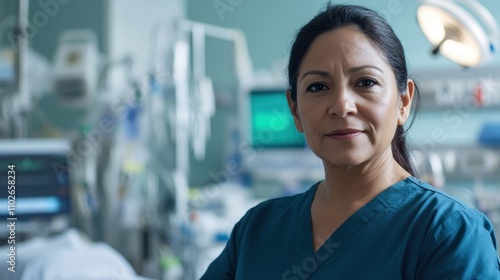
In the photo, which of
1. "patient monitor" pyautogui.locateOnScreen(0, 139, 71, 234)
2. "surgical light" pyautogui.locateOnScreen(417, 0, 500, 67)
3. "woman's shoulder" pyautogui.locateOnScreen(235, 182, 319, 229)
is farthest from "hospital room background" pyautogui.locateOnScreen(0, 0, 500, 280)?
"woman's shoulder" pyautogui.locateOnScreen(235, 182, 319, 229)

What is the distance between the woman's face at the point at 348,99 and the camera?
0.97 m

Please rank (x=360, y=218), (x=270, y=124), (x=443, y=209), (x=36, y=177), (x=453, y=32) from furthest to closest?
(x=270, y=124), (x=36, y=177), (x=453, y=32), (x=360, y=218), (x=443, y=209)

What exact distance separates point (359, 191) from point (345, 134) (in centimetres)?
14

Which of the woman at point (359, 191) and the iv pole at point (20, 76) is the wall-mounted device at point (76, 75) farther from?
the woman at point (359, 191)

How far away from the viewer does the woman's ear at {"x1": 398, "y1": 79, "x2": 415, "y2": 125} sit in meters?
1.07

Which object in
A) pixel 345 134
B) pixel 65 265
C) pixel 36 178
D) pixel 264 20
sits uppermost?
pixel 264 20

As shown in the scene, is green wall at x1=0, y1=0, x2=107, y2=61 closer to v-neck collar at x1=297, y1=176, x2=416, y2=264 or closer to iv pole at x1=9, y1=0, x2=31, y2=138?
iv pole at x1=9, y1=0, x2=31, y2=138

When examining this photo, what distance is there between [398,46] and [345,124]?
0.20 metres

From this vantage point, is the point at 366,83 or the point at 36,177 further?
the point at 36,177

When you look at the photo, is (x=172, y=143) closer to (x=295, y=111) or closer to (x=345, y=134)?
(x=295, y=111)

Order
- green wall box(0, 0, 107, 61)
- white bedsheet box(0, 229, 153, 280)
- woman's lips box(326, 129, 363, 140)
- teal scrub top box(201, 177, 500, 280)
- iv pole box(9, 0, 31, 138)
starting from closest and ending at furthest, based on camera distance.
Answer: teal scrub top box(201, 177, 500, 280), woman's lips box(326, 129, 363, 140), white bedsheet box(0, 229, 153, 280), iv pole box(9, 0, 31, 138), green wall box(0, 0, 107, 61)

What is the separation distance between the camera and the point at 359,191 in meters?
1.07

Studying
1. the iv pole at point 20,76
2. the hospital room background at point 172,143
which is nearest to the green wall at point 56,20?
the hospital room background at point 172,143

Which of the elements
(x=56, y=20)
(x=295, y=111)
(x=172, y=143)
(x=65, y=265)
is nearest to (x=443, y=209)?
(x=295, y=111)
